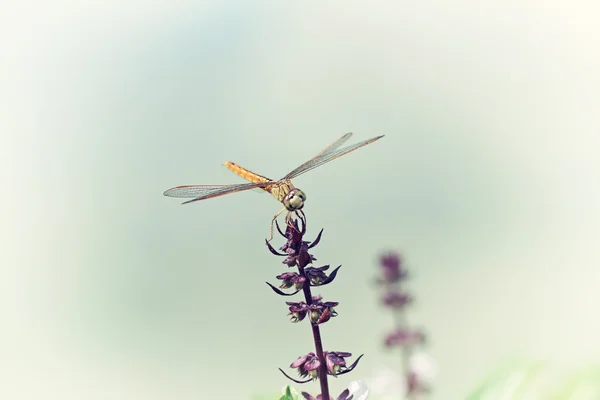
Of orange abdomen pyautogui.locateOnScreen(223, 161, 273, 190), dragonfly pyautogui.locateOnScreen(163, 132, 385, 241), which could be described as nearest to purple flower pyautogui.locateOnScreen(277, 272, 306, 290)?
dragonfly pyautogui.locateOnScreen(163, 132, 385, 241)

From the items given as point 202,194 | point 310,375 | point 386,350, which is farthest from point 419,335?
point 310,375

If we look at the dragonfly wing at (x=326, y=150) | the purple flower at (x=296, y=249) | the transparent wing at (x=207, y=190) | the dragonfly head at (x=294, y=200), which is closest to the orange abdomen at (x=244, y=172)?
the dragonfly wing at (x=326, y=150)

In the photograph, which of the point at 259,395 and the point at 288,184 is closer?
the point at 259,395

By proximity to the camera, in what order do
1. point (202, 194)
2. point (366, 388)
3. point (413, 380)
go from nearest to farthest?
1. point (366, 388)
2. point (202, 194)
3. point (413, 380)

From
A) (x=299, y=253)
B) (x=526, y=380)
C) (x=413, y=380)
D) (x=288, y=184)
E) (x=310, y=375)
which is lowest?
(x=413, y=380)

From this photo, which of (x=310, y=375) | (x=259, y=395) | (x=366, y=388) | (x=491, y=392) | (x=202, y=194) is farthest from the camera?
(x=202, y=194)

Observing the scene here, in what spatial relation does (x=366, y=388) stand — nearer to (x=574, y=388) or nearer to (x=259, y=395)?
(x=259, y=395)

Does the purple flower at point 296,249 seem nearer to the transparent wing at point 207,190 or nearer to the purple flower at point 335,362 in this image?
the purple flower at point 335,362

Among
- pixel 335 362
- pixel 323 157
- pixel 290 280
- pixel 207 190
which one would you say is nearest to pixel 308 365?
pixel 335 362

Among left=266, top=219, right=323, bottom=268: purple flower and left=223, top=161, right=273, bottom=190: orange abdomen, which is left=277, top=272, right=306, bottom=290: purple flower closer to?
left=266, top=219, right=323, bottom=268: purple flower

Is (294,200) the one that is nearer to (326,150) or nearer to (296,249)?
(326,150)
